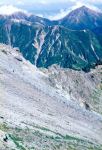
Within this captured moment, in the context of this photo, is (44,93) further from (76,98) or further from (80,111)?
(76,98)

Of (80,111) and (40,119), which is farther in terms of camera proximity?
(80,111)

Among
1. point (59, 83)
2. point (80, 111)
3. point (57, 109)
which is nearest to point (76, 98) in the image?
point (59, 83)

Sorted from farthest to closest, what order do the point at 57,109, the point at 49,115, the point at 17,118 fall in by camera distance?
the point at 57,109, the point at 49,115, the point at 17,118

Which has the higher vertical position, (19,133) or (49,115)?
(19,133)

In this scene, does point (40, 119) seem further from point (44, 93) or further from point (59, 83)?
point (59, 83)

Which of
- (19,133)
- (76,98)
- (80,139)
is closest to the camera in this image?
(19,133)

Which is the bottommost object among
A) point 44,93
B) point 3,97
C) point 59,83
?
point 59,83

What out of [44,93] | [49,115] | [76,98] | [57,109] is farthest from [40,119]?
[76,98]
